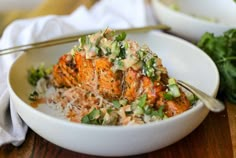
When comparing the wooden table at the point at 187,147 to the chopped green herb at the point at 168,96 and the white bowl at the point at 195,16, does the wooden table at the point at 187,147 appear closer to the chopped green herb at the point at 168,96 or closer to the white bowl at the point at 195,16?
the chopped green herb at the point at 168,96

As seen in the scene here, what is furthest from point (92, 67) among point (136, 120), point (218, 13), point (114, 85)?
point (218, 13)

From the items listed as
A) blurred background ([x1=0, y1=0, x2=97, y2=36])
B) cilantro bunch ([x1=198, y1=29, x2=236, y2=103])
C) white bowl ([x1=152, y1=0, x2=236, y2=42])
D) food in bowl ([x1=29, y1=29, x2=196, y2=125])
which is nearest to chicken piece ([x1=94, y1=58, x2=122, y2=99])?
food in bowl ([x1=29, y1=29, x2=196, y2=125])

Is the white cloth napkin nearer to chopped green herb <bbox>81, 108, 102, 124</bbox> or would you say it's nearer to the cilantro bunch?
chopped green herb <bbox>81, 108, 102, 124</bbox>

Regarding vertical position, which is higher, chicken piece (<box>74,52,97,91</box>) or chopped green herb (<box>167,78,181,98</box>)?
chopped green herb (<box>167,78,181,98</box>)

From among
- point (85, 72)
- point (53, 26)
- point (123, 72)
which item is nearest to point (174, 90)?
point (123, 72)

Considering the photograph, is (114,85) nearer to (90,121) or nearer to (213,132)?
(90,121)

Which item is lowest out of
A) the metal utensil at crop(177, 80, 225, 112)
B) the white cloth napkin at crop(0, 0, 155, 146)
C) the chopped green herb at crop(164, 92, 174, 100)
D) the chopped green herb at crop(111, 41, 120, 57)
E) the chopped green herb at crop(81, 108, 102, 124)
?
the white cloth napkin at crop(0, 0, 155, 146)

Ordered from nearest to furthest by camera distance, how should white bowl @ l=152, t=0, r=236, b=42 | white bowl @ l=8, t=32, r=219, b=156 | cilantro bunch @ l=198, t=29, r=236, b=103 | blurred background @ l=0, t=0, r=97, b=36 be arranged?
white bowl @ l=8, t=32, r=219, b=156 < cilantro bunch @ l=198, t=29, r=236, b=103 < white bowl @ l=152, t=0, r=236, b=42 < blurred background @ l=0, t=0, r=97, b=36
